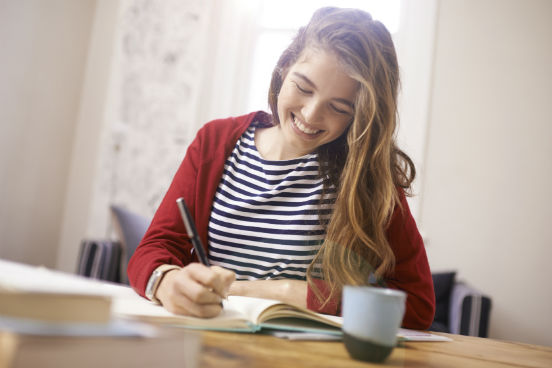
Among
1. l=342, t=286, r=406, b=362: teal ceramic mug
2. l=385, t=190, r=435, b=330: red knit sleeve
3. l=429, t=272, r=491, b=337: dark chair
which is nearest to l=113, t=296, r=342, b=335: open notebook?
l=342, t=286, r=406, b=362: teal ceramic mug

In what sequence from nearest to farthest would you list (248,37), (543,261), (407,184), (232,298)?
(232,298)
(407,184)
(543,261)
(248,37)

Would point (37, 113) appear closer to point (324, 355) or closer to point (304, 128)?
point (304, 128)

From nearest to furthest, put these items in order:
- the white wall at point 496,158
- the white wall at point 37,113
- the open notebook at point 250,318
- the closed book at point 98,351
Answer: the closed book at point 98,351
the open notebook at point 250,318
the white wall at point 496,158
the white wall at point 37,113

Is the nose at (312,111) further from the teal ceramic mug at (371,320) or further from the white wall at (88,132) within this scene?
the white wall at (88,132)

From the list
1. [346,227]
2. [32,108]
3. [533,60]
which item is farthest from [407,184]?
[32,108]

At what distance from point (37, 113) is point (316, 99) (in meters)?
2.53

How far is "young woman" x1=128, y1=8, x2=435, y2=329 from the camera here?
3.25ft

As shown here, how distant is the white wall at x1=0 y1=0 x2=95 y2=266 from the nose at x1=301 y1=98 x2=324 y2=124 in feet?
7.72

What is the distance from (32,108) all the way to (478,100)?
271 cm

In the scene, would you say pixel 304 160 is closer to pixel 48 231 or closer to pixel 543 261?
pixel 543 261

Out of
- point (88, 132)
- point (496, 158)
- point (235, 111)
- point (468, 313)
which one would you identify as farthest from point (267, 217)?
point (88, 132)

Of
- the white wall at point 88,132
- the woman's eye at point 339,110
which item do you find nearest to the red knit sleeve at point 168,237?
the woman's eye at point 339,110

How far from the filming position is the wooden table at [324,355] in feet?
1.53

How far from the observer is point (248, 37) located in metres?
3.27
